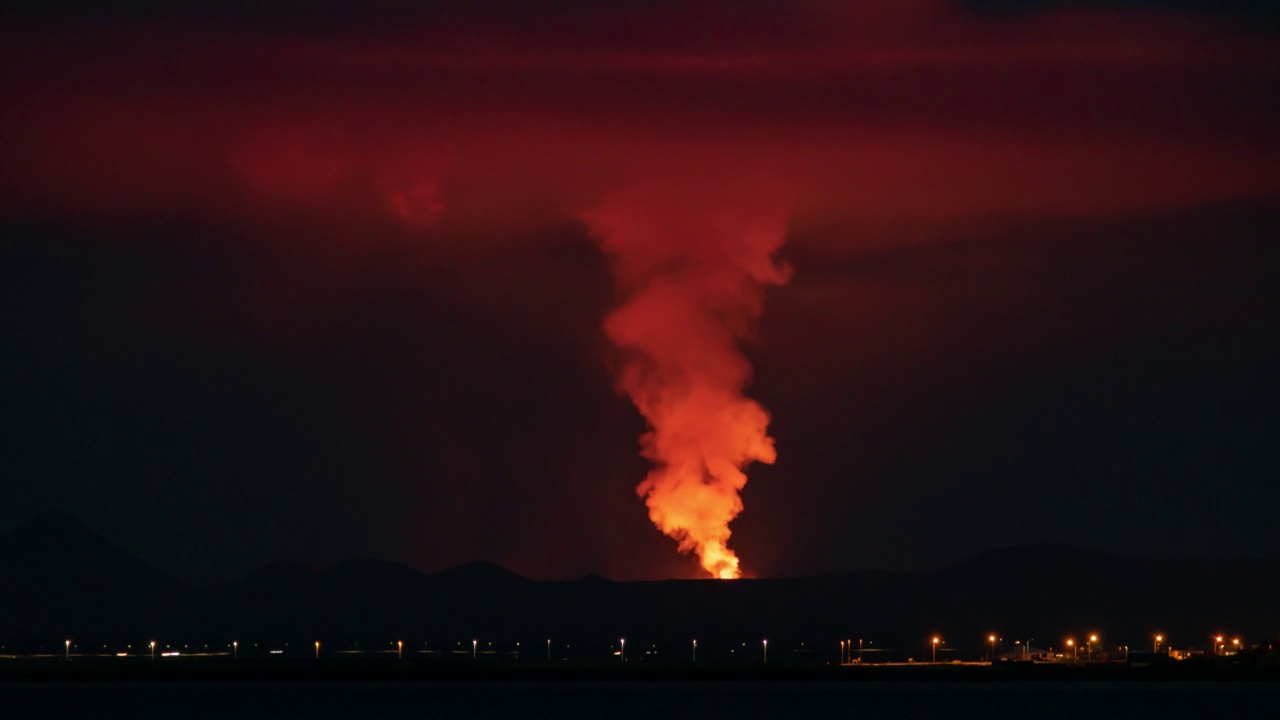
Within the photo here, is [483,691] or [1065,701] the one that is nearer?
[1065,701]

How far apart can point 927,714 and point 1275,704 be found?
29.0 meters

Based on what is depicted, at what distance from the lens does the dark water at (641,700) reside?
133m

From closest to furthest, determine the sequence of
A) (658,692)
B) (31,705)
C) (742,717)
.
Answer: (742,717), (31,705), (658,692)

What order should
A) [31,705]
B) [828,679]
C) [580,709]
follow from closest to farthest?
[580,709], [31,705], [828,679]

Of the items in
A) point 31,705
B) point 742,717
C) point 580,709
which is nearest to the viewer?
point 742,717

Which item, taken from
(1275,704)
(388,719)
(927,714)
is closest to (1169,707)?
(1275,704)

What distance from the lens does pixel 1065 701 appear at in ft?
502

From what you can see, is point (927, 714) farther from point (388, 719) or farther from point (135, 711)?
point (135, 711)

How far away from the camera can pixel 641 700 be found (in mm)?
155375

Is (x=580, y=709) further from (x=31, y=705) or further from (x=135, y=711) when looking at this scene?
(x=31, y=705)

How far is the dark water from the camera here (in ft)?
436

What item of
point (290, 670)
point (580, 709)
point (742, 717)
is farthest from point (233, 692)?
point (742, 717)

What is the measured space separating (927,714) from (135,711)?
197ft

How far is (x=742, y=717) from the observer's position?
125 meters
